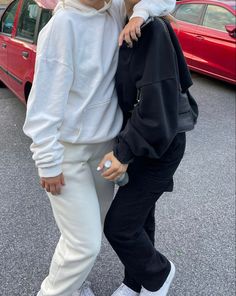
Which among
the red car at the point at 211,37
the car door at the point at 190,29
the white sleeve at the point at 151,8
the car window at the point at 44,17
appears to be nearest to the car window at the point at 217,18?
the red car at the point at 211,37

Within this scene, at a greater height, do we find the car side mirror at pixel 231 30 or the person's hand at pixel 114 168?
the person's hand at pixel 114 168

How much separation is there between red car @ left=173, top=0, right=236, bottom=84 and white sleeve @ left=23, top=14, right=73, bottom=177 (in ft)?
17.3

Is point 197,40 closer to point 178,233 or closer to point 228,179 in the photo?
point 228,179

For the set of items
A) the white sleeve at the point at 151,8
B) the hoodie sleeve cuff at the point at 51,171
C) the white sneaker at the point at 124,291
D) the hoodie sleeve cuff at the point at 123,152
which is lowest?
the white sneaker at the point at 124,291

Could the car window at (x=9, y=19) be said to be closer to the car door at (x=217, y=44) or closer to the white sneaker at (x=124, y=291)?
the car door at (x=217, y=44)

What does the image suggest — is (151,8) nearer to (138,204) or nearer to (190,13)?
(138,204)

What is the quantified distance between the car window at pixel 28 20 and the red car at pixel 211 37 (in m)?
2.96

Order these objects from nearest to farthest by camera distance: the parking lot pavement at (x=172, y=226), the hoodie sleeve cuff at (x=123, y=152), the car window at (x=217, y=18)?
the hoodie sleeve cuff at (x=123, y=152) < the parking lot pavement at (x=172, y=226) < the car window at (x=217, y=18)

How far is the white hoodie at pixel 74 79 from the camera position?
1413mm

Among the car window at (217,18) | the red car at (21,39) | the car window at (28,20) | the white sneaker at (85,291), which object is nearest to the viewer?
the white sneaker at (85,291)

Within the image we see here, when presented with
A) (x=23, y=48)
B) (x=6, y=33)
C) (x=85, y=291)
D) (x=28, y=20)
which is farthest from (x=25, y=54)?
(x=85, y=291)

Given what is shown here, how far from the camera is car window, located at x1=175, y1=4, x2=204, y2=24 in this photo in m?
7.04

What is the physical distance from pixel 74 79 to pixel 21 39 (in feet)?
9.85

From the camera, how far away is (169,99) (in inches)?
57.1
